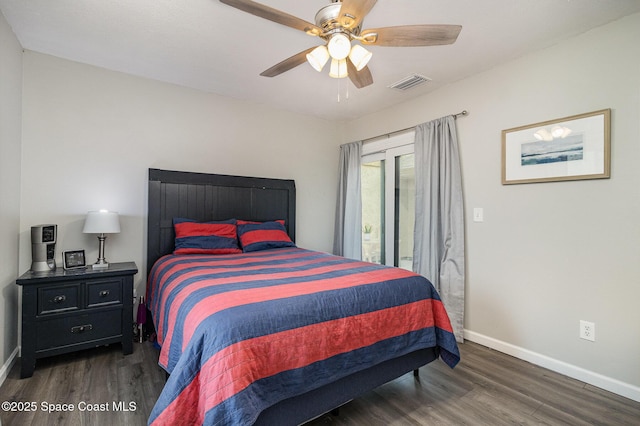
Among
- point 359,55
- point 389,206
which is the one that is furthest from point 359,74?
point 389,206

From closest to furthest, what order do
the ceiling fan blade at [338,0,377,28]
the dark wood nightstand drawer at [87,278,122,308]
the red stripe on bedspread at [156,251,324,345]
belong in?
the ceiling fan blade at [338,0,377,28]
the red stripe on bedspread at [156,251,324,345]
the dark wood nightstand drawer at [87,278,122,308]

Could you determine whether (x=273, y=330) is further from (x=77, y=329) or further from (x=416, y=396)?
(x=77, y=329)

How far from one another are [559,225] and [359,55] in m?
2.05

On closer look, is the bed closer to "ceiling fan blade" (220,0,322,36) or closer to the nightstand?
the nightstand

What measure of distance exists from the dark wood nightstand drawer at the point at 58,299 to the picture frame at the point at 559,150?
146 inches

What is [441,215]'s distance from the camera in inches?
125

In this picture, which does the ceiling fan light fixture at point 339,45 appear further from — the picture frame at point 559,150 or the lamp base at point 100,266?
the lamp base at point 100,266

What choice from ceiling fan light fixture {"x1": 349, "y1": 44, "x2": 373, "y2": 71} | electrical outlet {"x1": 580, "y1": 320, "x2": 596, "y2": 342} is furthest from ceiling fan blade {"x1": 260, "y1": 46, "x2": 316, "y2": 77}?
electrical outlet {"x1": 580, "y1": 320, "x2": 596, "y2": 342}

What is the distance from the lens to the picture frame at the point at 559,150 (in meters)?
2.21

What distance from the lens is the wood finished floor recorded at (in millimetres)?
1775

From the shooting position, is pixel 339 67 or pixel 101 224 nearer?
pixel 339 67

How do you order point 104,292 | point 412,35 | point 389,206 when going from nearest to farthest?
point 412,35, point 104,292, point 389,206

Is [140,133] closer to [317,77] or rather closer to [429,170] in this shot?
[317,77]

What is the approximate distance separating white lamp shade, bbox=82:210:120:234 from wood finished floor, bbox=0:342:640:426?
3.41ft
